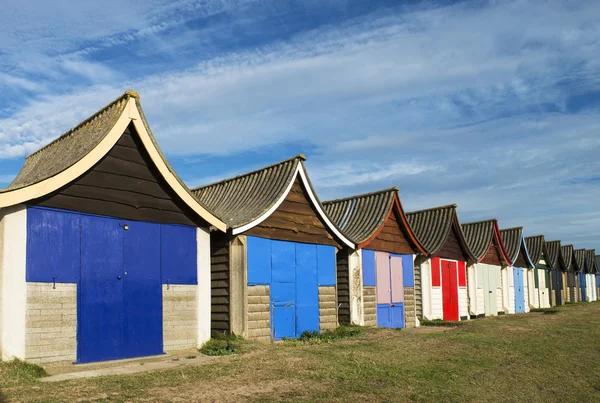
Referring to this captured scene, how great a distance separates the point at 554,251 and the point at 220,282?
40195 mm

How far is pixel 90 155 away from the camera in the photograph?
44.0 feet

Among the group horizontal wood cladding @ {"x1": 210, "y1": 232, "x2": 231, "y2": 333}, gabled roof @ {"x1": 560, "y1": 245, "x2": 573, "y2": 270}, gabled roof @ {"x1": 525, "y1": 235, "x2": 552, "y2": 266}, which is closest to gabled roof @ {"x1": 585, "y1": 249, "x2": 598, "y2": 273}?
gabled roof @ {"x1": 560, "y1": 245, "x2": 573, "y2": 270}

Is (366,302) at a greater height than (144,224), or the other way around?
(144,224)

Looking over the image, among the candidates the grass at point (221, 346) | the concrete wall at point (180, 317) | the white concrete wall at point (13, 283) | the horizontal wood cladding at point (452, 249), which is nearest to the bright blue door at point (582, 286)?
the horizontal wood cladding at point (452, 249)

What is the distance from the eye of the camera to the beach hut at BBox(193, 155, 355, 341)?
17391 millimetres

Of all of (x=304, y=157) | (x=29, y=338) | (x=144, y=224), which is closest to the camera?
(x=29, y=338)

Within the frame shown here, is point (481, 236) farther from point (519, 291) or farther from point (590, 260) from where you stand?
point (590, 260)

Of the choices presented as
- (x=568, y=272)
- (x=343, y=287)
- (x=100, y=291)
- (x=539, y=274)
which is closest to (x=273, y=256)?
(x=343, y=287)

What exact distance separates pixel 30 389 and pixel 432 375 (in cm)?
755

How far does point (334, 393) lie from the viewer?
10461 mm

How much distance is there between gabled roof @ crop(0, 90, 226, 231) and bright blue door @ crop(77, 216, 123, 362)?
1238 millimetres

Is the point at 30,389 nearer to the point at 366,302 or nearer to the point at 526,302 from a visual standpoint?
the point at 366,302

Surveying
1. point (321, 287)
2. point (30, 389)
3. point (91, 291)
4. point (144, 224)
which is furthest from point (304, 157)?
point (30, 389)

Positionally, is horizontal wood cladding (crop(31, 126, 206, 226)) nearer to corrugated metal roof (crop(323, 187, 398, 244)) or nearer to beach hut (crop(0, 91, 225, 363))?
beach hut (crop(0, 91, 225, 363))
